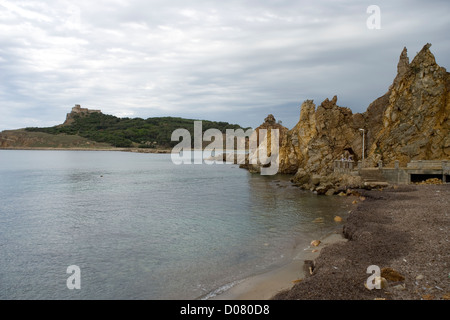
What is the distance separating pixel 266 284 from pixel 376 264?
425 centimetres

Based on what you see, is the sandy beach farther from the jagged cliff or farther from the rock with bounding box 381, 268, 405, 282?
the jagged cliff

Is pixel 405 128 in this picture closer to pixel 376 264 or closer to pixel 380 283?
pixel 376 264

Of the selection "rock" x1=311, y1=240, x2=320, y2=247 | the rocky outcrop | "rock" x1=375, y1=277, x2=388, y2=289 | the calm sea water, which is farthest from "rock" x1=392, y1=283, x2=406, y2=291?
the rocky outcrop

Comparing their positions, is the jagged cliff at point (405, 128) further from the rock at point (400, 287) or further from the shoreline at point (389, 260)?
the rock at point (400, 287)

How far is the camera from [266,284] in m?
13.0

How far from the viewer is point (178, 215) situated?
2752cm

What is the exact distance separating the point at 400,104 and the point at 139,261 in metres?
39.3

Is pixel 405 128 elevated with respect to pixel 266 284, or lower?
elevated

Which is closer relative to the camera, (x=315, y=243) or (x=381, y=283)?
A: (x=381, y=283)

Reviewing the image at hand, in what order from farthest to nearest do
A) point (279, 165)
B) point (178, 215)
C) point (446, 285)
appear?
1. point (279, 165)
2. point (178, 215)
3. point (446, 285)

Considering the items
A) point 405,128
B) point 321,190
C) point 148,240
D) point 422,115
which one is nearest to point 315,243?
point 148,240

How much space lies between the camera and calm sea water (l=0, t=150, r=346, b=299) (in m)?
13.6
